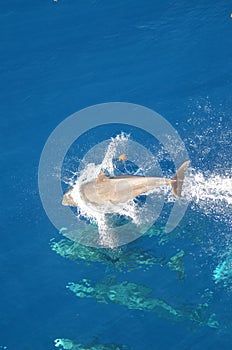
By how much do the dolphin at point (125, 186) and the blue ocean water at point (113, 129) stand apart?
1311 millimetres

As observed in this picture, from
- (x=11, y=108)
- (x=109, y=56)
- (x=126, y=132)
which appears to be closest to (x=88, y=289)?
(x=126, y=132)

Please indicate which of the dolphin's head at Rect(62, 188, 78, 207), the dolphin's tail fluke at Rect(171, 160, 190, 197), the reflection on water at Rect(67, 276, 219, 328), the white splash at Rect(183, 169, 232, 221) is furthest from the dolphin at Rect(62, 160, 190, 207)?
the reflection on water at Rect(67, 276, 219, 328)

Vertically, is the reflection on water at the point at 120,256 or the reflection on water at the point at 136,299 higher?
the reflection on water at the point at 120,256

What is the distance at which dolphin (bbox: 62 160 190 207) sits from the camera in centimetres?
1471

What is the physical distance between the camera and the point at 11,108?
58.5 ft

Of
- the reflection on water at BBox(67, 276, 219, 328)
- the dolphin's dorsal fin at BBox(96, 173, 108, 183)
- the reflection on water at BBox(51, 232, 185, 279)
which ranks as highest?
the dolphin's dorsal fin at BBox(96, 173, 108, 183)

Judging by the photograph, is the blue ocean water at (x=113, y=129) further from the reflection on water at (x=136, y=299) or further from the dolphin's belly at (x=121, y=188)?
the dolphin's belly at (x=121, y=188)

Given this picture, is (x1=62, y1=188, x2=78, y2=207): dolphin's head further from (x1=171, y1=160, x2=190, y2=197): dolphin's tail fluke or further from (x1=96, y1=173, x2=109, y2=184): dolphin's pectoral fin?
(x1=171, y1=160, x2=190, y2=197): dolphin's tail fluke

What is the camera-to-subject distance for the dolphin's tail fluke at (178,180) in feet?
48.5

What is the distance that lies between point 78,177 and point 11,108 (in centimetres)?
385

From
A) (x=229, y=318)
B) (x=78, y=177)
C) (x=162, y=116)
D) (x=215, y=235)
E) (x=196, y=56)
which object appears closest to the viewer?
(x=229, y=318)

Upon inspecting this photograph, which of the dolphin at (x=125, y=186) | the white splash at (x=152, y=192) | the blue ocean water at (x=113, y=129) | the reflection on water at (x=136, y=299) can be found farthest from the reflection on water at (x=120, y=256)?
the dolphin at (x=125, y=186)

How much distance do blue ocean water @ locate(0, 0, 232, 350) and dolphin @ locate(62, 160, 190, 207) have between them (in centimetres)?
131

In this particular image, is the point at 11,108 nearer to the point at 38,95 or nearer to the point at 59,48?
the point at 38,95
